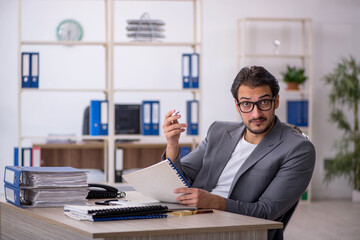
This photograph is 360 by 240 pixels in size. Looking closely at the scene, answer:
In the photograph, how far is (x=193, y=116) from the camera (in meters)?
5.64

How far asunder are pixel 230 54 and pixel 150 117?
1911 millimetres

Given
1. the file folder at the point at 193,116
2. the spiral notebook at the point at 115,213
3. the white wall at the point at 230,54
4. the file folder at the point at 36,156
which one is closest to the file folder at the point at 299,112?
the white wall at the point at 230,54

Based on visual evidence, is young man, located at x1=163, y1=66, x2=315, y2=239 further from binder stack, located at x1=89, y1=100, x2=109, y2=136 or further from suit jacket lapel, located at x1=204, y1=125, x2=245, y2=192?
binder stack, located at x1=89, y1=100, x2=109, y2=136

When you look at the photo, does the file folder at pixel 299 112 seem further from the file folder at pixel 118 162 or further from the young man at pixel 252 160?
the young man at pixel 252 160

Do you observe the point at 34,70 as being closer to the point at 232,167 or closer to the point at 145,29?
the point at 145,29

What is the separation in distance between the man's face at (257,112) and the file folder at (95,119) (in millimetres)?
3450

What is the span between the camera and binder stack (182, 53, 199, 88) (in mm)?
5598

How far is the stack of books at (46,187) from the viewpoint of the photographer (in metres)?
1.96

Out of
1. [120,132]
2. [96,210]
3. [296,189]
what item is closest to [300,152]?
[296,189]

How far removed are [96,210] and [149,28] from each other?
4274mm

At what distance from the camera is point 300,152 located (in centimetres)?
212

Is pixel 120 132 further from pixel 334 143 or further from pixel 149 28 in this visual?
pixel 334 143

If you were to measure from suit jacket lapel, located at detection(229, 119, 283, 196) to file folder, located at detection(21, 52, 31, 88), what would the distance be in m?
3.75

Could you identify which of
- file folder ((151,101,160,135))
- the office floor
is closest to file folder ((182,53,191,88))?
file folder ((151,101,160,135))
